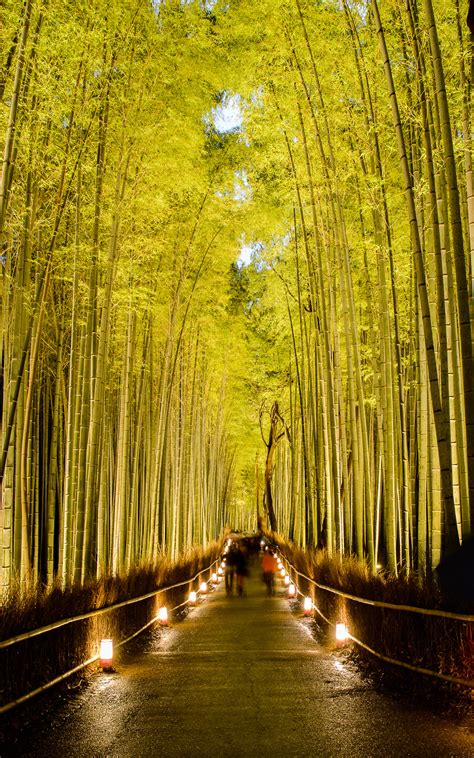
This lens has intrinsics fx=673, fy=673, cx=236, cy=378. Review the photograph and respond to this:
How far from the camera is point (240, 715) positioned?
11.9 feet

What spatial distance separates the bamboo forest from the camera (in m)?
4.88

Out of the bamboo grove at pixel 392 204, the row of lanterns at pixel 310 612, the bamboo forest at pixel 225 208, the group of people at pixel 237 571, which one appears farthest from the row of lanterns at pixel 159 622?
the bamboo grove at pixel 392 204

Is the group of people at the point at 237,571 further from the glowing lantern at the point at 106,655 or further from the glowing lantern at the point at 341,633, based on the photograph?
the glowing lantern at the point at 106,655

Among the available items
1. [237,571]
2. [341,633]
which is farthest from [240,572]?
[341,633]

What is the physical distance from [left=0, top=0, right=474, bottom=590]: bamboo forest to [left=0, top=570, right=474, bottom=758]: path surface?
1121 mm

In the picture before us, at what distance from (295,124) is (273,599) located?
7648mm

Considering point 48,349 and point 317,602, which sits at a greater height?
point 48,349

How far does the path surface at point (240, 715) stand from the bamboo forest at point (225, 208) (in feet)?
3.68

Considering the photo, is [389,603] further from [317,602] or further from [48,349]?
[48,349]

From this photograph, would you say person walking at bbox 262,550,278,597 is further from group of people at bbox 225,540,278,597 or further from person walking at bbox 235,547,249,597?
person walking at bbox 235,547,249,597

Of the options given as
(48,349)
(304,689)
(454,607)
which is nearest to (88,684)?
(304,689)

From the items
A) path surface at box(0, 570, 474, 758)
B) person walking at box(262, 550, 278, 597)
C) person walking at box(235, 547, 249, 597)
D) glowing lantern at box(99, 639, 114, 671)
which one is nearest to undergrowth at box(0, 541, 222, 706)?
glowing lantern at box(99, 639, 114, 671)

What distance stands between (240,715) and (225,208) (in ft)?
24.6

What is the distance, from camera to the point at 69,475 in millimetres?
6047
